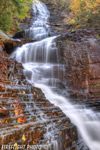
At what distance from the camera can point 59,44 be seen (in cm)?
1049

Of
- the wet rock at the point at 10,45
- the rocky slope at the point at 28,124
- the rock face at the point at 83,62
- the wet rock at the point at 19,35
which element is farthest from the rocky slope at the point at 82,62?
the wet rock at the point at 19,35

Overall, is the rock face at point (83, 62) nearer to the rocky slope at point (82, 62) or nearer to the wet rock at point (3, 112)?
the rocky slope at point (82, 62)

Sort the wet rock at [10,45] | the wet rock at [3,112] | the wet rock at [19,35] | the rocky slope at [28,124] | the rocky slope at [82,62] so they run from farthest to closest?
the wet rock at [19,35] < the wet rock at [10,45] < the rocky slope at [82,62] < the wet rock at [3,112] < the rocky slope at [28,124]

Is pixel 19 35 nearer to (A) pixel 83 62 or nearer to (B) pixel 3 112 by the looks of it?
(A) pixel 83 62

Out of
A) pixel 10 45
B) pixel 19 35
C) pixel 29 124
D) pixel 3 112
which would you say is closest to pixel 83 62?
pixel 10 45

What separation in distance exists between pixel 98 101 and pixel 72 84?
2.05 m

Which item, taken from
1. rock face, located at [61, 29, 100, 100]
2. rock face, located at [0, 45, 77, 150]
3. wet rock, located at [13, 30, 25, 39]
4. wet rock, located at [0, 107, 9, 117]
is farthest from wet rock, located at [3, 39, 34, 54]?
wet rock, located at [0, 107, 9, 117]

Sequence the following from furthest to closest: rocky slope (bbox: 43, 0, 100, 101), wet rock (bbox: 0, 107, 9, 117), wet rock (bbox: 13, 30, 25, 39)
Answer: wet rock (bbox: 13, 30, 25, 39) → rocky slope (bbox: 43, 0, 100, 101) → wet rock (bbox: 0, 107, 9, 117)

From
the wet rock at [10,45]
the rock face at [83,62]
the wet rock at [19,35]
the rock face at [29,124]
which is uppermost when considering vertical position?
the wet rock at [19,35]

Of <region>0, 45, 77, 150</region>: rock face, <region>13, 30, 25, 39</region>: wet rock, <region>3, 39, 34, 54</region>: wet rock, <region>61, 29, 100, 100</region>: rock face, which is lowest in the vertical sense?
<region>0, 45, 77, 150</region>: rock face

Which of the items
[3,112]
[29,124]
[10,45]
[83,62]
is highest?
[10,45]

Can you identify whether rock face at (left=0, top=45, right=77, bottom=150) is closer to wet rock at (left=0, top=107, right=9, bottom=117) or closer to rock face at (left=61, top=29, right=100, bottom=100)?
wet rock at (left=0, top=107, right=9, bottom=117)

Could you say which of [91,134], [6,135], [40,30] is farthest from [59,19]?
[6,135]

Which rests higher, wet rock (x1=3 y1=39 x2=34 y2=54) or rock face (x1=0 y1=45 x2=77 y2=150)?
wet rock (x1=3 y1=39 x2=34 y2=54)
